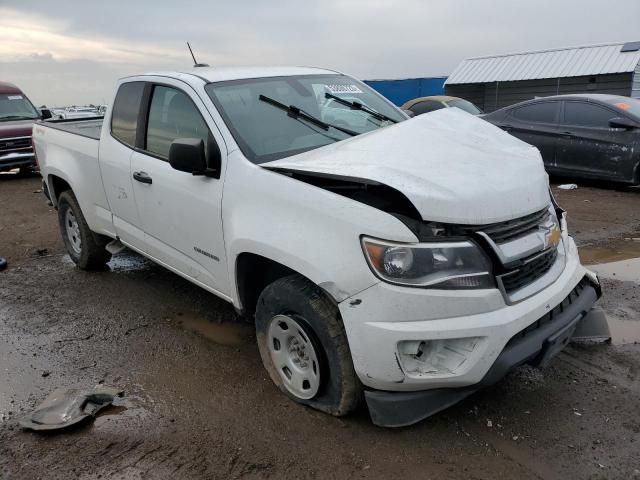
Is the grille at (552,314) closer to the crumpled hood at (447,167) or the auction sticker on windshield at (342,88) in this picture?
the crumpled hood at (447,167)

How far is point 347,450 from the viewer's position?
2738 mm

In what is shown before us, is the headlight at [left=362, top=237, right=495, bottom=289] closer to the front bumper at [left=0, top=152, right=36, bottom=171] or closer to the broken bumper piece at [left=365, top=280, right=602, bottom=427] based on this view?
the broken bumper piece at [left=365, top=280, right=602, bottom=427]

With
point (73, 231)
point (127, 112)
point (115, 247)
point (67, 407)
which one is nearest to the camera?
point (67, 407)

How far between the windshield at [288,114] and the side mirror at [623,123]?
18.0 feet

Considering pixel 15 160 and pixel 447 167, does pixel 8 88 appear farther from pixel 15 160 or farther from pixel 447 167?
pixel 447 167

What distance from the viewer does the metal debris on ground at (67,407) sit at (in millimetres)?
3055

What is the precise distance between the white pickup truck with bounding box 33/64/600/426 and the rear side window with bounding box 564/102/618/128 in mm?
5767

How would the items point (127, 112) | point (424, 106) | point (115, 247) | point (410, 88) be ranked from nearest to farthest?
point (127, 112), point (115, 247), point (424, 106), point (410, 88)

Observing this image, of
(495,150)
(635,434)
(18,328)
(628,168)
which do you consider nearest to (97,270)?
(18,328)

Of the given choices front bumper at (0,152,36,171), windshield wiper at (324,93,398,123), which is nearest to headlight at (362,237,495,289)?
windshield wiper at (324,93,398,123)

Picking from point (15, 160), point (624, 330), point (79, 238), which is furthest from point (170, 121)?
point (15, 160)

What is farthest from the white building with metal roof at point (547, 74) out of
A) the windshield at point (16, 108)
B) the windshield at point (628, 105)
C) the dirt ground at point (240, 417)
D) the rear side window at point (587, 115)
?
the dirt ground at point (240, 417)

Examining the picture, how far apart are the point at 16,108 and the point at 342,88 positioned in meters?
11.9

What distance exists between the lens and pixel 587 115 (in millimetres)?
8633
